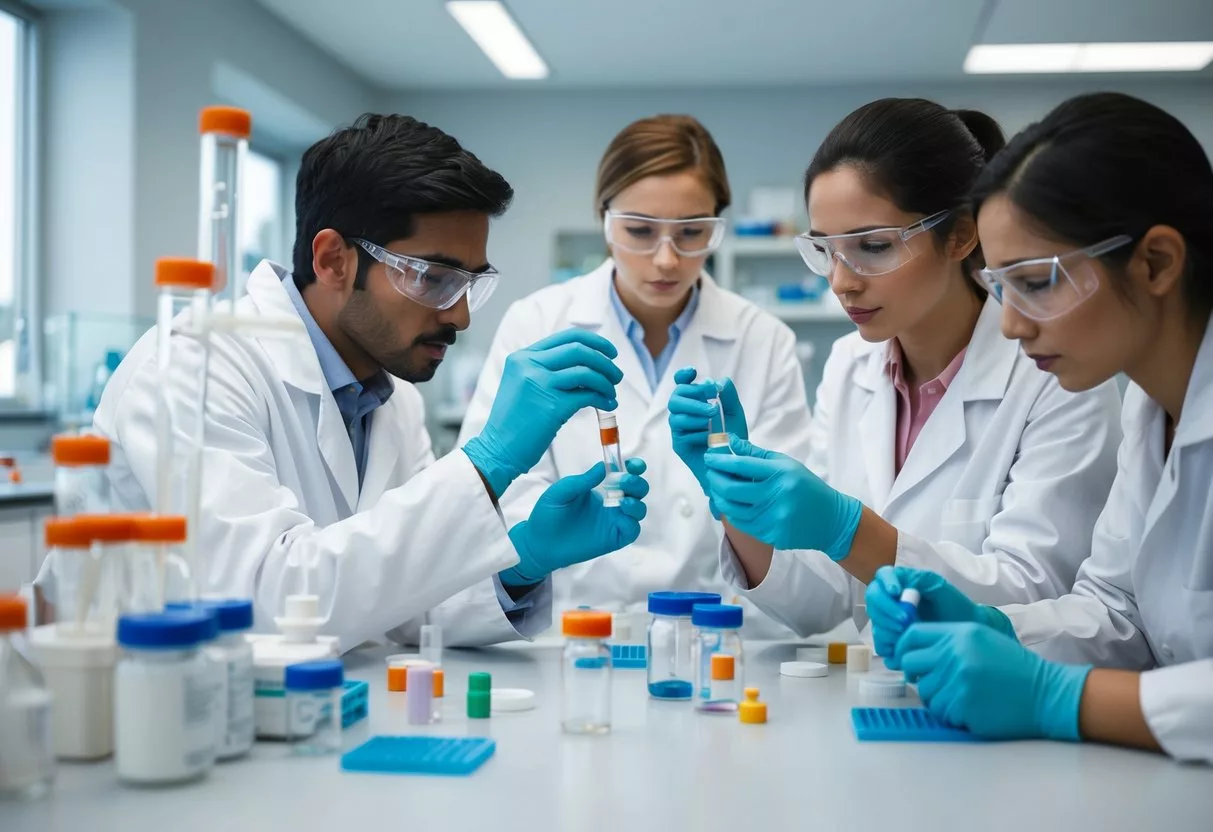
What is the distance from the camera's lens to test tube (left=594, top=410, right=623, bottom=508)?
5.95 feet

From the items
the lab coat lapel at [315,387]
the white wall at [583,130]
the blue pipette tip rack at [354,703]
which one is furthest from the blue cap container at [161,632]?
the white wall at [583,130]

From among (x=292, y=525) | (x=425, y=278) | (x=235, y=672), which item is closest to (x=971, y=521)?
(x=425, y=278)

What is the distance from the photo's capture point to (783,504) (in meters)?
1.74

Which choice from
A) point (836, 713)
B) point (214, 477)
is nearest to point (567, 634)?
point (836, 713)

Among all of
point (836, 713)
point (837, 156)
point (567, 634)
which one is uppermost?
point (837, 156)

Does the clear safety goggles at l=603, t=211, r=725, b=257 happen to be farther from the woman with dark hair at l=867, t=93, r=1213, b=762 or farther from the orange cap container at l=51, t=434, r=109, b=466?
the orange cap container at l=51, t=434, r=109, b=466

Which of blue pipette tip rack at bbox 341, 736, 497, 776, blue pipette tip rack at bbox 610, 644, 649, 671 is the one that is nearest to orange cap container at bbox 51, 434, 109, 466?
blue pipette tip rack at bbox 341, 736, 497, 776

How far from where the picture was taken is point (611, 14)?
18.6ft

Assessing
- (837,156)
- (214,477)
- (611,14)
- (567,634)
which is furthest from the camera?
(611,14)

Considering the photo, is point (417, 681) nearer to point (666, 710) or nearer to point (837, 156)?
point (666, 710)

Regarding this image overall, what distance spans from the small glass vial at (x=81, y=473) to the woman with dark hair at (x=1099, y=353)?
0.95m

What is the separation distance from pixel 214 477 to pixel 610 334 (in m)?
1.39

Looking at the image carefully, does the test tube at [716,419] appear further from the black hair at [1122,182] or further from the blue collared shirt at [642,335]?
the blue collared shirt at [642,335]

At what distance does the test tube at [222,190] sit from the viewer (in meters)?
1.21
